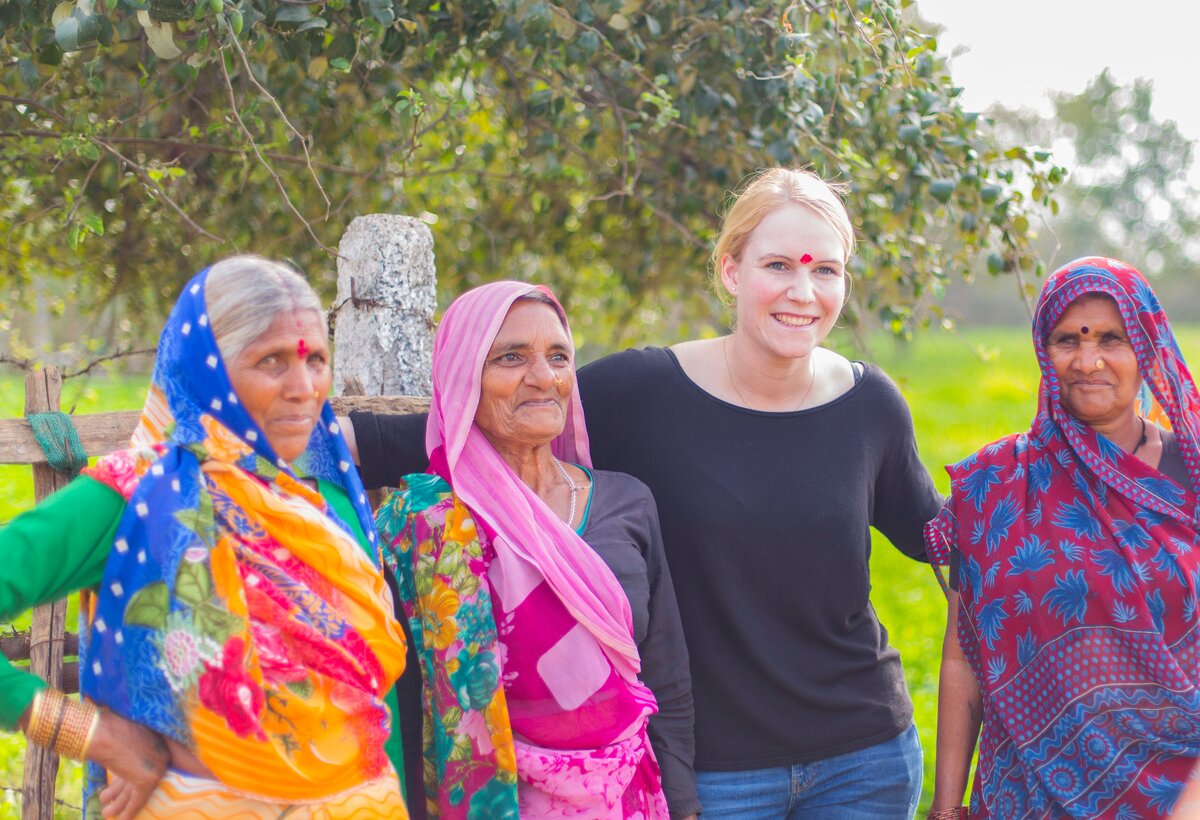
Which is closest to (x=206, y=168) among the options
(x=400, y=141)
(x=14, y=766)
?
(x=400, y=141)

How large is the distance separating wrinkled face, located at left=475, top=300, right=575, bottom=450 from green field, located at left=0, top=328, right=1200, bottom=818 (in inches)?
55.6

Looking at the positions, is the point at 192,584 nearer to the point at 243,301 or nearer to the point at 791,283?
the point at 243,301

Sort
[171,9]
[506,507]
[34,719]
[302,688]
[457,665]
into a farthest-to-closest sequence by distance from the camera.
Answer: [171,9] → [506,507] → [457,665] → [302,688] → [34,719]

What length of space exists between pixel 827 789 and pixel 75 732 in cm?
160

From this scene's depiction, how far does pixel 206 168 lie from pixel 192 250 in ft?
1.15

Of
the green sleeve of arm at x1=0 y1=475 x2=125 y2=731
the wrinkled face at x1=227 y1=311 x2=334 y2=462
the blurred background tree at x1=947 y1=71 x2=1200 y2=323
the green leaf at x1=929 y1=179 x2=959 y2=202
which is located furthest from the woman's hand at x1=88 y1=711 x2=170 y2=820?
the blurred background tree at x1=947 y1=71 x2=1200 y2=323

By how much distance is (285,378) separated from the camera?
1.86 metres

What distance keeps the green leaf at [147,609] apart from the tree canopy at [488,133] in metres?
1.35

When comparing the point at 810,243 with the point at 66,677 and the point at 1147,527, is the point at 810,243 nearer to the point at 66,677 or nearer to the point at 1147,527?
the point at 1147,527

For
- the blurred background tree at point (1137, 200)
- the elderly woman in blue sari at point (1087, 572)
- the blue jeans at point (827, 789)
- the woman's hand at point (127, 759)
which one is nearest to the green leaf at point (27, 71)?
the woman's hand at point (127, 759)

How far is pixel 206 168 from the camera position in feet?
13.0

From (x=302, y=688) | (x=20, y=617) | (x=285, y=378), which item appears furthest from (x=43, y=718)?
(x=20, y=617)

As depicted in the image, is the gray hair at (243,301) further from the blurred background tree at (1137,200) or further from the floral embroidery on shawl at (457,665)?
the blurred background tree at (1137,200)

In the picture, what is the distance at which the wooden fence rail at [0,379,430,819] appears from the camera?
223cm
